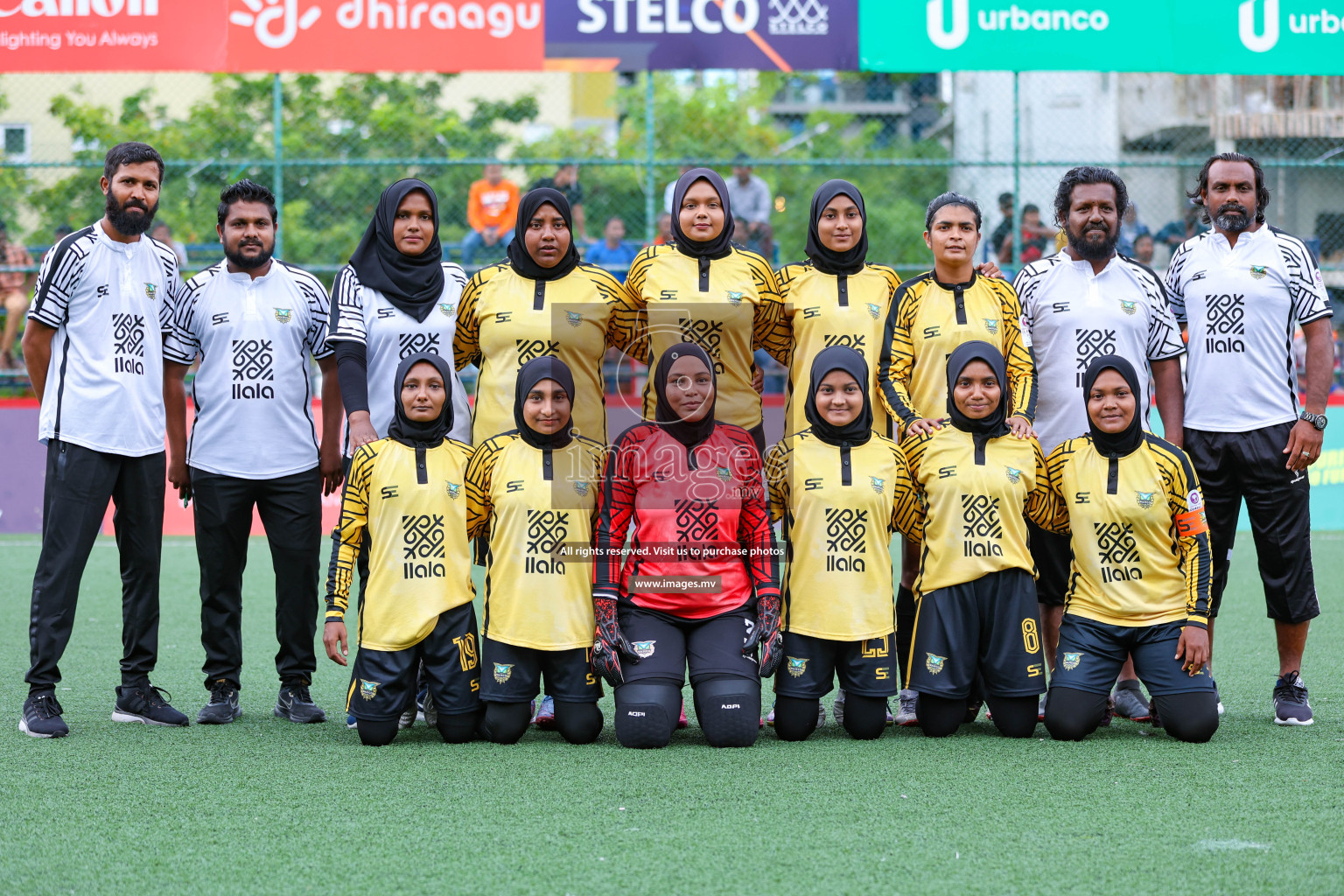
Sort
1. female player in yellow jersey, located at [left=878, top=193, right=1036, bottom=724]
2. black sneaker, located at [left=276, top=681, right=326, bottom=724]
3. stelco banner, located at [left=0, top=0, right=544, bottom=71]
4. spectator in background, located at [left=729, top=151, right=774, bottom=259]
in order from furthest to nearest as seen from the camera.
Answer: spectator in background, located at [left=729, top=151, right=774, bottom=259] → stelco banner, located at [left=0, top=0, right=544, bottom=71] → black sneaker, located at [left=276, top=681, right=326, bottom=724] → female player in yellow jersey, located at [left=878, top=193, right=1036, bottom=724]

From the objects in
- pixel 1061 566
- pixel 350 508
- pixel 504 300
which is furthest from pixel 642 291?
pixel 1061 566

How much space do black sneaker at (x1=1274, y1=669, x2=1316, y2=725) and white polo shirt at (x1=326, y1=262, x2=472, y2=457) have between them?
10.7 ft

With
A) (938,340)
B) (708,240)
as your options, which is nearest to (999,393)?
(938,340)

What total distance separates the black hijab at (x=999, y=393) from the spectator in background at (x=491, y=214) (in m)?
8.47

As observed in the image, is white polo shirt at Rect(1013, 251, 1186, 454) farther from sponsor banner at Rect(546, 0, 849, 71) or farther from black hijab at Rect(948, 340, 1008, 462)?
sponsor banner at Rect(546, 0, 849, 71)

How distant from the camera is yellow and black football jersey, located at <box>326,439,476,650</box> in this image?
190 inches

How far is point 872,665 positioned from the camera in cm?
482

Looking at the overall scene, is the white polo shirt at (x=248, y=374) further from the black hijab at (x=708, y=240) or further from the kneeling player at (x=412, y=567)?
the black hijab at (x=708, y=240)

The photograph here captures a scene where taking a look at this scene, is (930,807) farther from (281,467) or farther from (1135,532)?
(281,467)

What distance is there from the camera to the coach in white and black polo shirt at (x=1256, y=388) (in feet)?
16.9

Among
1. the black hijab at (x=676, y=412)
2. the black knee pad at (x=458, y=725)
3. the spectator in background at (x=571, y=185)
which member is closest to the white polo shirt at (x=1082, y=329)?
the black hijab at (x=676, y=412)

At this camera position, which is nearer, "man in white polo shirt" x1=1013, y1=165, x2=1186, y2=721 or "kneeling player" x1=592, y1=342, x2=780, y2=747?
"kneeling player" x1=592, y1=342, x2=780, y2=747

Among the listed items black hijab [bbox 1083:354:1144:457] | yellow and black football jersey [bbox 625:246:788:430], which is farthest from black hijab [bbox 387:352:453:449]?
black hijab [bbox 1083:354:1144:457]

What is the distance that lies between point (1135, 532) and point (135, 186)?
3.94 m
